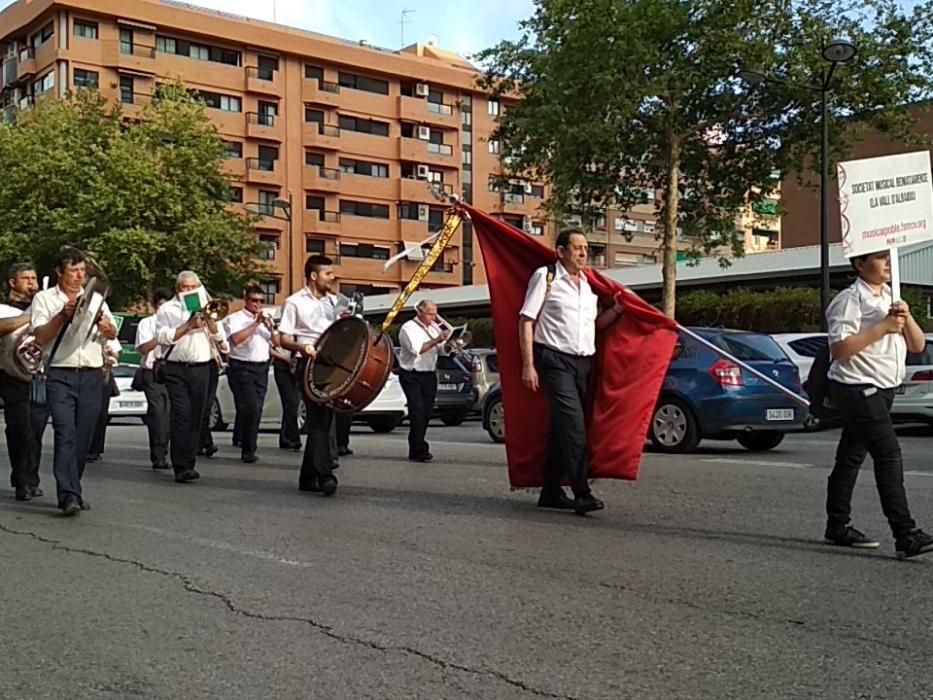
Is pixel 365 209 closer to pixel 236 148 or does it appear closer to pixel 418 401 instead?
pixel 236 148

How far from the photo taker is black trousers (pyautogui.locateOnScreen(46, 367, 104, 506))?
320 inches

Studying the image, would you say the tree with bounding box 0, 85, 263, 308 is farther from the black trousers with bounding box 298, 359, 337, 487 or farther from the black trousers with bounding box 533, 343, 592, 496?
the black trousers with bounding box 533, 343, 592, 496

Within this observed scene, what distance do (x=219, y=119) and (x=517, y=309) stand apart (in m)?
56.2

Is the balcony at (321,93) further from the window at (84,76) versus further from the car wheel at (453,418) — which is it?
the car wheel at (453,418)

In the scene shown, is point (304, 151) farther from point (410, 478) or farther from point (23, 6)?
point (410, 478)

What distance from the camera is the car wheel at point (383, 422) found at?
747 inches

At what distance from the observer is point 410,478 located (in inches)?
426

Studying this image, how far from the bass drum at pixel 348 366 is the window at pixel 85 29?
54.2m

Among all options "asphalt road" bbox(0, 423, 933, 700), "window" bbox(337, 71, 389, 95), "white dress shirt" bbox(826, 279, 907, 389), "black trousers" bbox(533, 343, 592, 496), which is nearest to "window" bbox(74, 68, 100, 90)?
"window" bbox(337, 71, 389, 95)

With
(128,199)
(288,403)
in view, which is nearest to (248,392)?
(288,403)

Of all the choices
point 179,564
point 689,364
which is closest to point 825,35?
point 689,364

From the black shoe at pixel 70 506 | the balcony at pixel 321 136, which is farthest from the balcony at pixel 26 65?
the black shoe at pixel 70 506

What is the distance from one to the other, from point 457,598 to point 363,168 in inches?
2526

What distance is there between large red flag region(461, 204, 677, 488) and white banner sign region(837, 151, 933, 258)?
1994 millimetres
